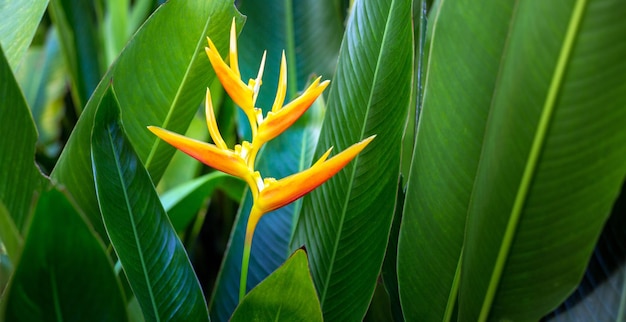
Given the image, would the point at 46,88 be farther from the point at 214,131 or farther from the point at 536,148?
the point at 536,148

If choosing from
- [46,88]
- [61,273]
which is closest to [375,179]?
[61,273]

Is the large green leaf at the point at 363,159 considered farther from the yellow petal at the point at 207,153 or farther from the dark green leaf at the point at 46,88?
the dark green leaf at the point at 46,88

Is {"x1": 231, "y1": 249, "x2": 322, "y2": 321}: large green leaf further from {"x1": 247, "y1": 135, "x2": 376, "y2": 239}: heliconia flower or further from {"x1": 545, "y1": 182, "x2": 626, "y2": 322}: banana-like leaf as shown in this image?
{"x1": 545, "y1": 182, "x2": 626, "y2": 322}: banana-like leaf

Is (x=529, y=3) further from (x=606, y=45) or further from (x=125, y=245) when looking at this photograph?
(x=125, y=245)

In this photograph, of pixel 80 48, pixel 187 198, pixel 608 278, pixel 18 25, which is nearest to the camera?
pixel 608 278

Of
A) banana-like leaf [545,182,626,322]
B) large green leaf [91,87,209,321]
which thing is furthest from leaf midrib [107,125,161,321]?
banana-like leaf [545,182,626,322]

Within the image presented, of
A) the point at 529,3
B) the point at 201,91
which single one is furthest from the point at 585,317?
the point at 201,91
